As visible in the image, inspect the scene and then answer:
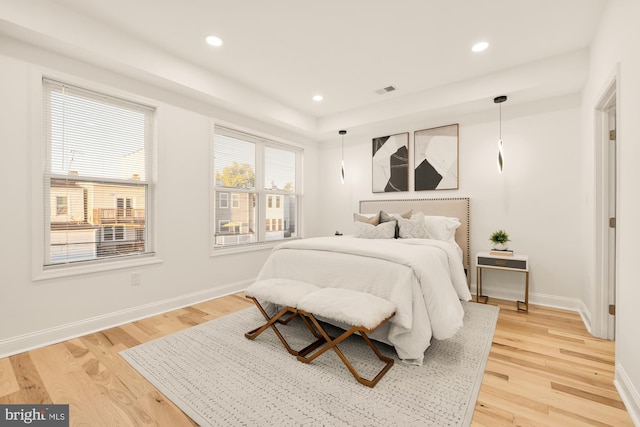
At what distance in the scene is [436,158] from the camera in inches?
163

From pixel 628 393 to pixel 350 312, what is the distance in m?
1.60

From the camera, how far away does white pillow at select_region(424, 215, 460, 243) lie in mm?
3619

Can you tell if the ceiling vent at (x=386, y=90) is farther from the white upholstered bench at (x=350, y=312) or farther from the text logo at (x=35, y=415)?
the text logo at (x=35, y=415)

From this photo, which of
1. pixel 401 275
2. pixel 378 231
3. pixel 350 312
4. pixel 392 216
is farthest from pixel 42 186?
pixel 392 216

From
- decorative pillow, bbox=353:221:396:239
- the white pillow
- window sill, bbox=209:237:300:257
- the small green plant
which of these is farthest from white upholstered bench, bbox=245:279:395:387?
the small green plant

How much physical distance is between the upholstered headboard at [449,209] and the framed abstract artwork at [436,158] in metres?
0.22

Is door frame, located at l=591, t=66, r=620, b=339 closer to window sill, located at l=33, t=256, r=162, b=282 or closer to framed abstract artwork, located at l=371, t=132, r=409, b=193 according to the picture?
framed abstract artwork, located at l=371, t=132, r=409, b=193

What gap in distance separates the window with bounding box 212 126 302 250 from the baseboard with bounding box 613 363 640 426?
148 inches

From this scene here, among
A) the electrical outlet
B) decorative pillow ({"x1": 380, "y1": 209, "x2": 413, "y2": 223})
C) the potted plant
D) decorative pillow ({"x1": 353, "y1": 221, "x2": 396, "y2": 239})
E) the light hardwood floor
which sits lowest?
the light hardwood floor

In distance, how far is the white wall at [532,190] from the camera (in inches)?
129

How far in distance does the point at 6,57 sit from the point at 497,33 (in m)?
4.05

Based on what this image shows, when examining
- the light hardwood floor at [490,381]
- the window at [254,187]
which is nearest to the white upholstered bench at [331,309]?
the light hardwood floor at [490,381]

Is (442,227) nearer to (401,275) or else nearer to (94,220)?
(401,275)

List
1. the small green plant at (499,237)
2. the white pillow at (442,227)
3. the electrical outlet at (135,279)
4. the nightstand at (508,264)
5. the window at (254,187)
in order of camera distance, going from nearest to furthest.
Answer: the electrical outlet at (135,279) → the nightstand at (508,264) → the small green plant at (499,237) → the white pillow at (442,227) → the window at (254,187)
